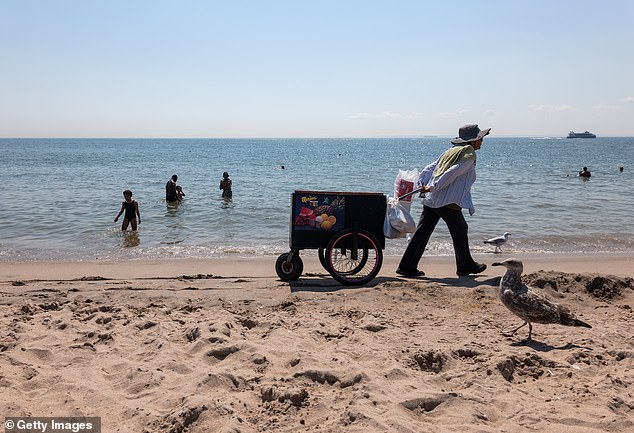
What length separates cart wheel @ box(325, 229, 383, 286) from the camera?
670 cm

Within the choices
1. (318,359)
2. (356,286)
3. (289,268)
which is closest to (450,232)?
(356,286)

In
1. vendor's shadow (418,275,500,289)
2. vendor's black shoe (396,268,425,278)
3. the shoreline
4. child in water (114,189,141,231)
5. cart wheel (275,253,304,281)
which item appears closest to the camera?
vendor's shadow (418,275,500,289)

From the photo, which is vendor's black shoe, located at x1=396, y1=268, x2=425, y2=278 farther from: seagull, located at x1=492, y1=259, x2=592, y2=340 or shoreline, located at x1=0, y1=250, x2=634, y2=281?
seagull, located at x1=492, y1=259, x2=592, y2=340

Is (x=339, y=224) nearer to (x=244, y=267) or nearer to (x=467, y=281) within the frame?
(x=467, y=281)

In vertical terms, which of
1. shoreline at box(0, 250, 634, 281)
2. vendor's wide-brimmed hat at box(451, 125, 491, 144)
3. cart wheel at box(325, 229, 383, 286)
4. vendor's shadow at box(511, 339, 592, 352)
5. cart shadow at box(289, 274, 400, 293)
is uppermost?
vendor's wide-brimmed hat at box(451, 125, 491, 144)

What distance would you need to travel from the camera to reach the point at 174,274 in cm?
801

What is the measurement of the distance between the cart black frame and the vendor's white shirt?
74cm

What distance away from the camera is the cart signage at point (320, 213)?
22.1 feet

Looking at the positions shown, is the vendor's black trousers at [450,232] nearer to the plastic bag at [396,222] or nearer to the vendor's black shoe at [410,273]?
the vendor's black shoe at [410,273]

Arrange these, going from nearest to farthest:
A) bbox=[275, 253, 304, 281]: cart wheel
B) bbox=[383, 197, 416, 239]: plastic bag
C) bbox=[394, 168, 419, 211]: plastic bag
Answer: bbox=[383, 197, 416, 239]: plastic bag < bbox=[275, 253, 304, 281]: cart wheel < bbox=[394, 168, 419, 211]: plastic bag

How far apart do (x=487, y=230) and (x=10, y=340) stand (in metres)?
11.2

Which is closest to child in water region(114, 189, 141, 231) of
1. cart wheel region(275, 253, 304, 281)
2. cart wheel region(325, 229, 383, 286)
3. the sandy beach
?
the sandy beach

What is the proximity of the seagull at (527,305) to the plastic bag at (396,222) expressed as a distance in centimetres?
218

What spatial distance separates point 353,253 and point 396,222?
2.33 ft
